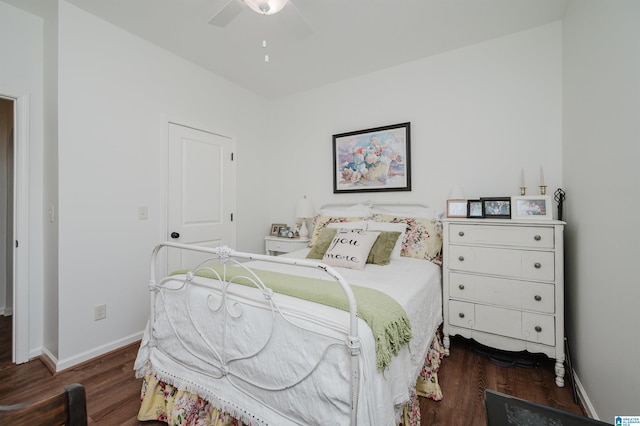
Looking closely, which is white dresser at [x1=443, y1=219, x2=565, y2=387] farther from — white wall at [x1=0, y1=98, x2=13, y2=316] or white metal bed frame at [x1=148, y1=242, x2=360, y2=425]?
white wall at [x1=0, y1=98, x2=13, y2=316]

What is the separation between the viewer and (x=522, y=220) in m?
1.99

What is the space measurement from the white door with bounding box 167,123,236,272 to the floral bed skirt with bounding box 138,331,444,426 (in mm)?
1393

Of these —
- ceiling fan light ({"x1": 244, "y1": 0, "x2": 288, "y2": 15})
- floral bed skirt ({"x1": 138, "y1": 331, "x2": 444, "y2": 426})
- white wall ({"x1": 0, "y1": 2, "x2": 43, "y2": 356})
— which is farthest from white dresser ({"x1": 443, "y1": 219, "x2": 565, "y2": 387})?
white wall ({"x1": 0, "y1": 2, "x2": 43, "y2": 356})

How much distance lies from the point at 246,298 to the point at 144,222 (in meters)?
1.75

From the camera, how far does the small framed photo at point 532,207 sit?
1986mm

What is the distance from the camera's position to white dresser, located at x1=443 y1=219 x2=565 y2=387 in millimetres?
1863

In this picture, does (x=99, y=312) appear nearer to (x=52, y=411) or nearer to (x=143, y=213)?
(x=143, y=213)

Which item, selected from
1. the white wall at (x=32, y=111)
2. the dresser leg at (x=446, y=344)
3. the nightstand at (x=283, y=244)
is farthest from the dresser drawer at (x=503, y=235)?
the white wall at (x=32, y=111)

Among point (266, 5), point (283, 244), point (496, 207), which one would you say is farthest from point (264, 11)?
point (283, 244)

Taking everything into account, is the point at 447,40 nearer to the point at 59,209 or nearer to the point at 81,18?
the point at 81,18

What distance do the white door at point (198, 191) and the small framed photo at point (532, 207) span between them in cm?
282

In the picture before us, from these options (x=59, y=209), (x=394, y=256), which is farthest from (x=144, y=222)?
(x=394, y=256)

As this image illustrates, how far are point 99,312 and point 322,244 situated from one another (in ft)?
6.17

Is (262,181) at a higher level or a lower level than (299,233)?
higher
